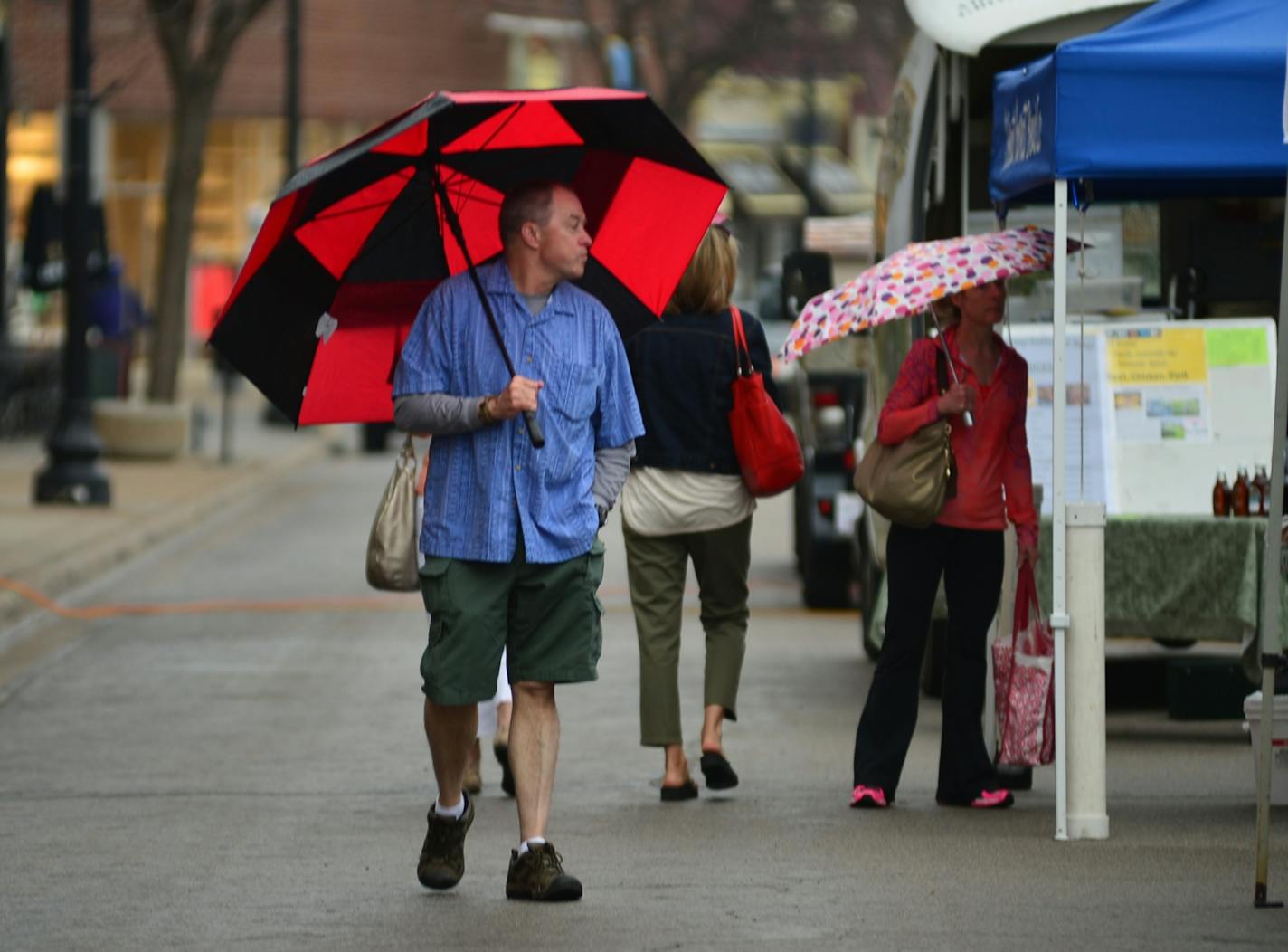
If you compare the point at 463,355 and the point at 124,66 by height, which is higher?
the point at 124,66

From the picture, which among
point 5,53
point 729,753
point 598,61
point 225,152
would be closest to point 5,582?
point 729,753

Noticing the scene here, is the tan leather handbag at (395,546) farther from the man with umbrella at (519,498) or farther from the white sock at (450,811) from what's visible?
the white sock at (450,811)

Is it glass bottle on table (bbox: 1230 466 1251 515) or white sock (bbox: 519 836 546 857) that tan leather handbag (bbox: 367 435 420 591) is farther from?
Result: glass bottle on table (bbox: 1230 466 1251 515)

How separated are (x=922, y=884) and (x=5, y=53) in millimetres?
20934

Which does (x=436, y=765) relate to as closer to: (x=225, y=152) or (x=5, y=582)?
(x=5, y=582)

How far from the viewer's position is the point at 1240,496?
33.4 feet

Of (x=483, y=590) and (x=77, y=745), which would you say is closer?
(x=483, y=590)

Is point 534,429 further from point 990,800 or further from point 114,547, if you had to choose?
point 114,547

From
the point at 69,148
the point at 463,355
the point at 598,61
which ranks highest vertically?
the point at 598,61

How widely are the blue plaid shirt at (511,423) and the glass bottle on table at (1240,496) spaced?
383 centimetres

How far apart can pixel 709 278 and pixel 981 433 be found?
1125mm

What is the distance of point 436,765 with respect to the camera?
23.6 ft

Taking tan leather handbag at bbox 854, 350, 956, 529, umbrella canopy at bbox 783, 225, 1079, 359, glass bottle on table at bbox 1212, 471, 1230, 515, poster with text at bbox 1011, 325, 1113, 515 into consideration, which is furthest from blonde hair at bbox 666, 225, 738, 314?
poster with text at bbox 1011, 325, 1113, 515

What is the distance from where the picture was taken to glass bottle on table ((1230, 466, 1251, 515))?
10.2m
